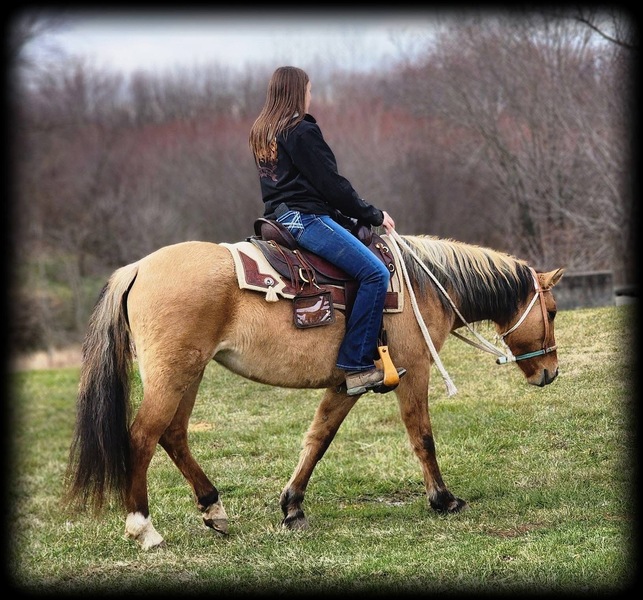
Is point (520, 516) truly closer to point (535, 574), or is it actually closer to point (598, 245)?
point (535, 574)

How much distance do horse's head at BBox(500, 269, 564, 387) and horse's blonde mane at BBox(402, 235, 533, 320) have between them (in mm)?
104

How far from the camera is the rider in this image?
574 cm

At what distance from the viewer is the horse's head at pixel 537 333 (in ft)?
22.7

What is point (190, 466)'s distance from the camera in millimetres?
5953

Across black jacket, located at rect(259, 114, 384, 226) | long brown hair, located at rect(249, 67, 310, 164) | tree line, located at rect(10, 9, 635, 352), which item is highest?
long brown hair, located at rect(249, 67, 310, 164)

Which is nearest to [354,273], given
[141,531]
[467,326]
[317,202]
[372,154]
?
[317,202]

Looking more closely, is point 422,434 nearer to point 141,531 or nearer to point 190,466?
point 190,466

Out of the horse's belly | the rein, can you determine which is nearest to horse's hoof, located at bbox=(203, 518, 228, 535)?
the horse's belly

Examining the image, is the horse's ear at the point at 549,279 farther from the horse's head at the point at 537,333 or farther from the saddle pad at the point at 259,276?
the saddle pad at the point at 259,276

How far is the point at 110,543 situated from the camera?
5871mm

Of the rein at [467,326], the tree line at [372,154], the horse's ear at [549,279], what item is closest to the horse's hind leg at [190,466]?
the rein at [467,326]

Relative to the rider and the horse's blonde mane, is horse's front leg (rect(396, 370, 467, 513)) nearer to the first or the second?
the rider

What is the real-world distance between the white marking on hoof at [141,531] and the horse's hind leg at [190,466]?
1.69 ft

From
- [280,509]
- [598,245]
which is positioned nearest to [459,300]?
[280,509]
